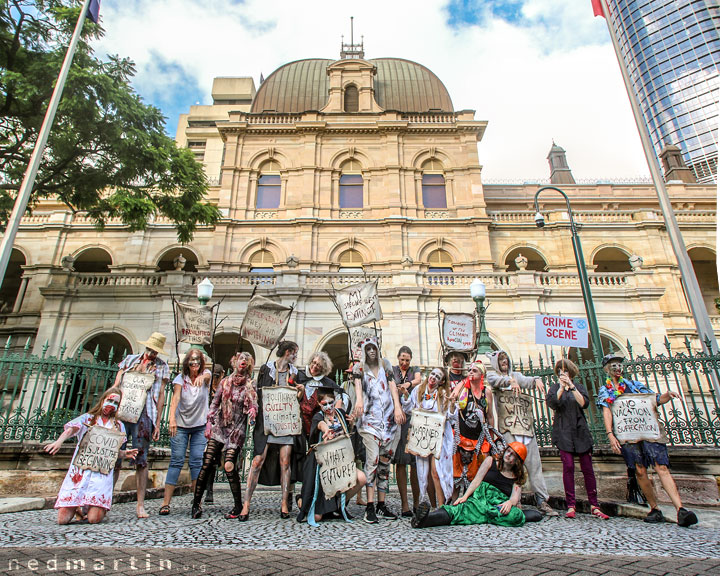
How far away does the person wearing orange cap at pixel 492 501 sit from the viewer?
4.85 meters

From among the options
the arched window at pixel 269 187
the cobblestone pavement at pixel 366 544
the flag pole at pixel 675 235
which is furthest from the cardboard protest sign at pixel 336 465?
the arched window at pixel 269 187

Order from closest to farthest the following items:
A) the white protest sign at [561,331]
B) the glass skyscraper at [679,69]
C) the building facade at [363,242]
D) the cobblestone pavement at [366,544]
→ the cobblestone pavement at [366,544] < the white protest sign at [561,331] < the building facade at [363,242] < the glass skyscraper at [679,69]

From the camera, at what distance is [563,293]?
1728cm

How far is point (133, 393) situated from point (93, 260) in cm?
2169

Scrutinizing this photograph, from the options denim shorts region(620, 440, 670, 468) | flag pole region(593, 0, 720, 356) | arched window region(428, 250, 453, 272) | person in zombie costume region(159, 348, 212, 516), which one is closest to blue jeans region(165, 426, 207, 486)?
person in zombie costume region(159, 348, 212, 516)

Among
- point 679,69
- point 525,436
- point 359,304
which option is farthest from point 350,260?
point 679,69

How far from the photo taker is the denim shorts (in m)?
5.36

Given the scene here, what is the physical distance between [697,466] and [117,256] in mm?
24467

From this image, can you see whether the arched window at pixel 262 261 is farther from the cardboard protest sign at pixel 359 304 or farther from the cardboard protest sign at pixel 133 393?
the cardboard protest sign at pixel 133 393

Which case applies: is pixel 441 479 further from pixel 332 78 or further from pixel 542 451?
pixel 332 78

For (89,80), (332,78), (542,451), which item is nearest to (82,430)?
(542,451)

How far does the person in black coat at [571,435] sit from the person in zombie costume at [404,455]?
5.91 feet

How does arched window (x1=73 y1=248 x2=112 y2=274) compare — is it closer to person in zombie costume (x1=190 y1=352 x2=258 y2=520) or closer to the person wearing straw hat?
the person wearing straw hat

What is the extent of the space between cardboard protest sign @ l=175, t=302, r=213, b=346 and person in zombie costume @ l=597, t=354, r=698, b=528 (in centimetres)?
738
